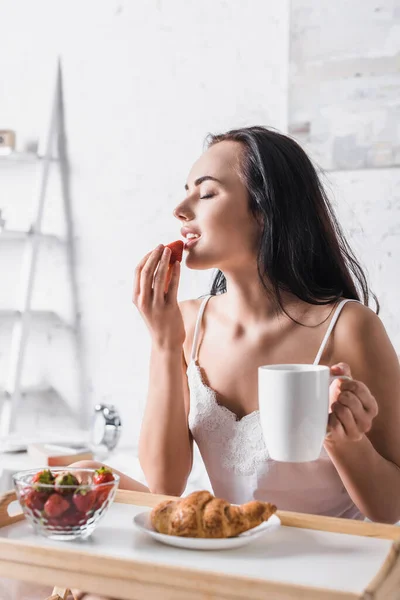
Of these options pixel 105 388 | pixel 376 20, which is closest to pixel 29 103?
pixel 105 388

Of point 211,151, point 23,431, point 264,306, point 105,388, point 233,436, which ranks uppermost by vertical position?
point 211,151

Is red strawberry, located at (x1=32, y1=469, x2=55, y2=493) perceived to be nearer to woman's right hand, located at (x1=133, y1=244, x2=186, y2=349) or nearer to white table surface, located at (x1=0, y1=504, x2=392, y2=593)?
white table surface, located at (x1=0, y1=504, x2=392, y2=593)

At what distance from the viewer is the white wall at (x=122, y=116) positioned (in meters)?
2.21

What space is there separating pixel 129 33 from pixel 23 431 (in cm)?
137

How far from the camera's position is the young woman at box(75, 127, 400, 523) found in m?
1.25

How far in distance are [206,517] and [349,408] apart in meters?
0.21

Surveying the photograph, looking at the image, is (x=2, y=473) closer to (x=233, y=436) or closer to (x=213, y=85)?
(x=233, y=436)

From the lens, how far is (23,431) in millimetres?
2594

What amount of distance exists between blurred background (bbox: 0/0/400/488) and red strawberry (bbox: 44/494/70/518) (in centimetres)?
123

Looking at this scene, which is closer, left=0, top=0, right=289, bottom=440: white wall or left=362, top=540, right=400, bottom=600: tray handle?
left=362, top=540, right=400, bottom=600: tray handle

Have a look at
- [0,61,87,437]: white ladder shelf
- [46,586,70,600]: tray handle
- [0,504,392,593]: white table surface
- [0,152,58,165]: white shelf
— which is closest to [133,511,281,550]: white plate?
[0,504,392,593]: white table surface

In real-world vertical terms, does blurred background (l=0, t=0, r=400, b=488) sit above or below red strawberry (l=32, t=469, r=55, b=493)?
above

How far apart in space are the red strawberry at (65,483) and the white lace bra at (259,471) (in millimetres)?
494

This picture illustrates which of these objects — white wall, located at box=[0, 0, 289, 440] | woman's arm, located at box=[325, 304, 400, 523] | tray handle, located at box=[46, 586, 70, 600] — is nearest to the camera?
woman's arm, located at box=[325, 304, 400, 523]
